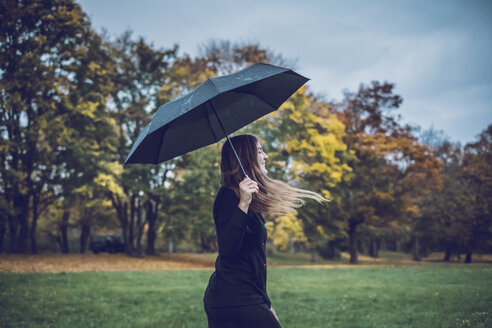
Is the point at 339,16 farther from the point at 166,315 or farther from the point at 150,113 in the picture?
the point at 166,315

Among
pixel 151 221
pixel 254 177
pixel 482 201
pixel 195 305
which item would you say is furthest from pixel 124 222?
pixel 254 177

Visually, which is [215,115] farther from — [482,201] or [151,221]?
[151,221]

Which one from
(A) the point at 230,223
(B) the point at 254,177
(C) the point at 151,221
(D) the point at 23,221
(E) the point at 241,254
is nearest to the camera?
(A) the point at 230,223

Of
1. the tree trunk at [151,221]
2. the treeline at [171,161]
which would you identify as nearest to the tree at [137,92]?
the treeline at [171,161]

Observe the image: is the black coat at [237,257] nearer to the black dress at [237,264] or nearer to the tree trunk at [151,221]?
the black dress at [237,264]

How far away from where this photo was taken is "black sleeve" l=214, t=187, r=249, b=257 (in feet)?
7.45

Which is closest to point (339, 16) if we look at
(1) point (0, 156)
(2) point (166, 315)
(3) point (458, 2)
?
(3) point (458, 2)

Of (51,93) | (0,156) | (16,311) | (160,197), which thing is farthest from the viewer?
(160,197)

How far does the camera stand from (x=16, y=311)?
743 cm

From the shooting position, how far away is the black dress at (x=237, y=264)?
2.29 meters

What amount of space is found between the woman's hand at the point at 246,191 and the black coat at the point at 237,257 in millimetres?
40

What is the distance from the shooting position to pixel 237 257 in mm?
2404

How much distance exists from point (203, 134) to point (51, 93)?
19.6 meters

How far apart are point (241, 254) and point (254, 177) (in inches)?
22.2
